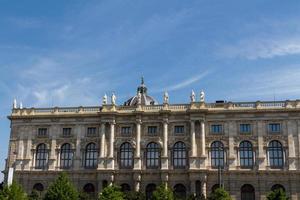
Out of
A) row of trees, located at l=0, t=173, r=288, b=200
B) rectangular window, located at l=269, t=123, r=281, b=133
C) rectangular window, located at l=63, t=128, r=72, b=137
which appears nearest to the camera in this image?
row of trees, located at l=0, t=173, r=288, b=200

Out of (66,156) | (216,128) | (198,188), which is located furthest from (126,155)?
(216,128)

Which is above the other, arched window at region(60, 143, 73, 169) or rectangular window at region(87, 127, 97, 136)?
rectangular window at region(87, 127, 97, 136)

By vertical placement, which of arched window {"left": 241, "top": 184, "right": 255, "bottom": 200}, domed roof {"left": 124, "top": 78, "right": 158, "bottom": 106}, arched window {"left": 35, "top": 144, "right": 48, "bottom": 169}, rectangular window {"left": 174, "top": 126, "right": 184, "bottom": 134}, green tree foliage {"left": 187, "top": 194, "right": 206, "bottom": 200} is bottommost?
green tree foliage {"left": 187, "top": 194, "right": 206, "bottom": 200}

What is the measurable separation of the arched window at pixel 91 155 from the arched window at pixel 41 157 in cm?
678

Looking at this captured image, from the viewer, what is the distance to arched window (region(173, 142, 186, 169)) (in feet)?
238

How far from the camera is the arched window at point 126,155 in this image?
74.1 meters

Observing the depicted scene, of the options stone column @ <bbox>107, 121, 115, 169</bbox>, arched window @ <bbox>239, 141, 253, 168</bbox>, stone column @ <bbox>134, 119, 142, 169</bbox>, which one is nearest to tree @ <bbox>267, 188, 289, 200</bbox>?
arched window @ <bbox>239, 141, 253, 168</bbox>

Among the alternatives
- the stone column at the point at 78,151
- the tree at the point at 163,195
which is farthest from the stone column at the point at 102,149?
the tree at the point at 163,195

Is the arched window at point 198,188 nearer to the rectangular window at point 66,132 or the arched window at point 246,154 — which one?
the arched window at point 246,154

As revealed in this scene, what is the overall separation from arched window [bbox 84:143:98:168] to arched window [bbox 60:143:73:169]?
2586mm

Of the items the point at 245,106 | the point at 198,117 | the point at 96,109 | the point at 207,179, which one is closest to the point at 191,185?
the point at 207,179

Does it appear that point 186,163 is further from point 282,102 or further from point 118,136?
point 282,102

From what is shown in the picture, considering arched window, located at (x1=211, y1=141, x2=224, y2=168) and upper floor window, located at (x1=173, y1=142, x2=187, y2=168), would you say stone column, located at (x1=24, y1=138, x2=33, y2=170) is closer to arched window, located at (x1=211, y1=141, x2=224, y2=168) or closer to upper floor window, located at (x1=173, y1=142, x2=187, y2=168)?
upper floor window, located at (x1=173, y1=142, x2=187, y2=168)

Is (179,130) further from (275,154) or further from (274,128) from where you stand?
(275,154)
